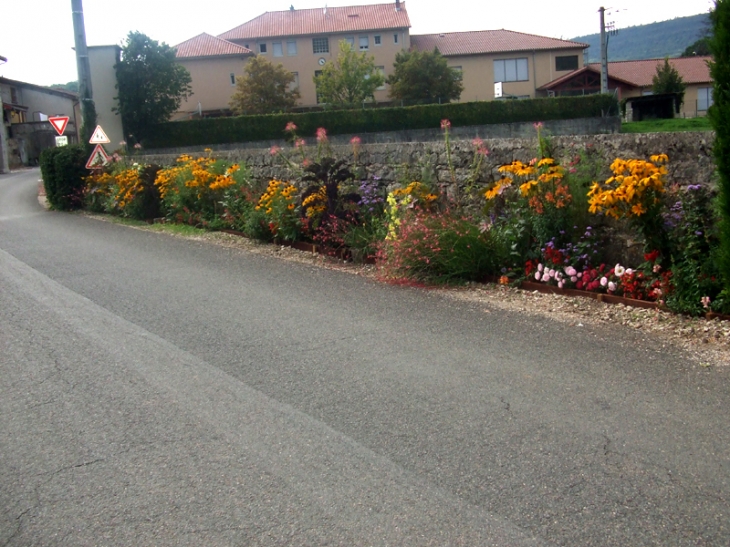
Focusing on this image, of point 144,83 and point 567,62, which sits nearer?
point 144,83

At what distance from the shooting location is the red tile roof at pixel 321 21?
7425cm

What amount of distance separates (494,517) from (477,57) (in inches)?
2961

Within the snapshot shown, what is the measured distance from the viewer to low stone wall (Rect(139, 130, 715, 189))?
7.45 m

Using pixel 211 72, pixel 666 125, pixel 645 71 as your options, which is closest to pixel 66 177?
pixel 666 125

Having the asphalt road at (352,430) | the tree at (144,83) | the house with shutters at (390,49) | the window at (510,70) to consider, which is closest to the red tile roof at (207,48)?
the house with shutters at (390,49)

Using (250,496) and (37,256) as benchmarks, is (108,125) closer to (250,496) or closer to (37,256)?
(37,256)

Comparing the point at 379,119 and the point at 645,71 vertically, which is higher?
the point at 645,71

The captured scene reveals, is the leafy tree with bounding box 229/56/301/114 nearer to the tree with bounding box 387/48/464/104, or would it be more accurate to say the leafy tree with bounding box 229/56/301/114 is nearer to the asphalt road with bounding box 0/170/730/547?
the tree with bounding box 387/48/464/104

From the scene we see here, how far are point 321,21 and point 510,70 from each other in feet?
65.3

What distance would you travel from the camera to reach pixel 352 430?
187 inches

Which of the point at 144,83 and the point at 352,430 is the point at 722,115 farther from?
the point at 144,83

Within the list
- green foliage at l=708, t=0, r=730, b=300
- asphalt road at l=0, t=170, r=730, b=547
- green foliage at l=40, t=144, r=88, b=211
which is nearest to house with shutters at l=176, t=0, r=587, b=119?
green foliage at l=40, t=144, r=88, b=211

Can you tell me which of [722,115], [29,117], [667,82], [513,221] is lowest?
[513,221]

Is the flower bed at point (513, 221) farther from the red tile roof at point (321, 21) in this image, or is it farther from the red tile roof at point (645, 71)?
the red tile roof at point (321, 21)
